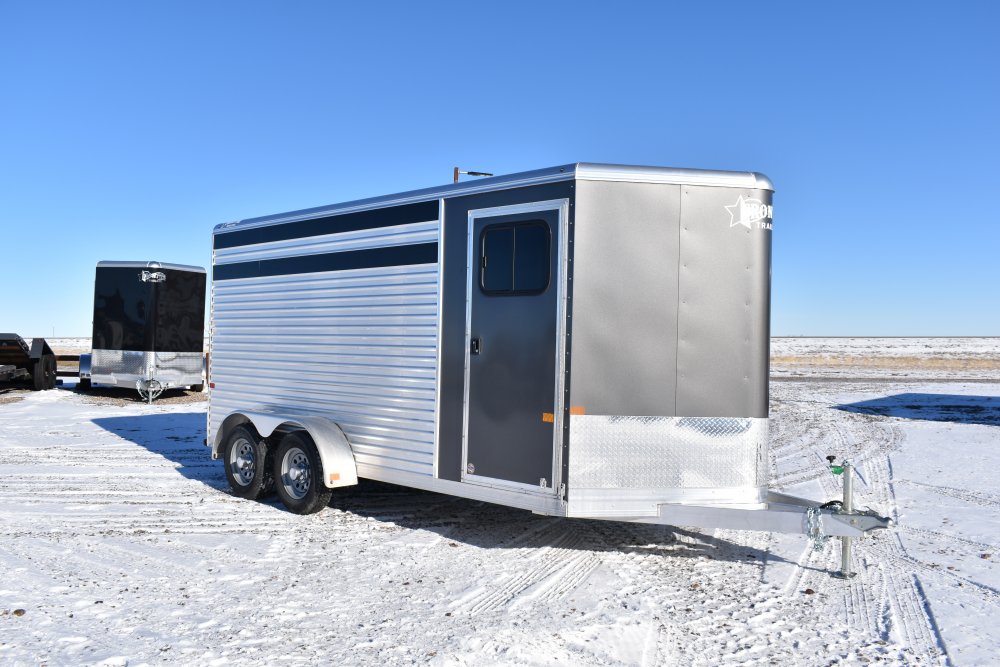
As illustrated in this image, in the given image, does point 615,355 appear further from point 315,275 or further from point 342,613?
point 315,275

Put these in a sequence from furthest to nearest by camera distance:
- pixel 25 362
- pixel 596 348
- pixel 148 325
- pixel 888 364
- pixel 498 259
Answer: pixel 888 364 < pixel 25 362 < pixel 148 325 < pixel 498 259 < pixel 596 348

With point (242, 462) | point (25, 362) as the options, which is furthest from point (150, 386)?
point (242, 462)

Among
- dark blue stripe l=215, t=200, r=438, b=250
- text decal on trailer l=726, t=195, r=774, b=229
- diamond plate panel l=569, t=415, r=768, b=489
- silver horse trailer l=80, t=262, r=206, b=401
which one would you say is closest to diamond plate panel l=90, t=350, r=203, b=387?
silver horse trailer l=80, t=262, r=206, b=401

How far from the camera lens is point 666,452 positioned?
19.1 feet

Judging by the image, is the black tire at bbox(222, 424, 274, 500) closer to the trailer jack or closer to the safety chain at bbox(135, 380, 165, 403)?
the trailer jack

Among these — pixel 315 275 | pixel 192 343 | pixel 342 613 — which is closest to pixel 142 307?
pixel 192 343

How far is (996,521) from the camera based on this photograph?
7613mm

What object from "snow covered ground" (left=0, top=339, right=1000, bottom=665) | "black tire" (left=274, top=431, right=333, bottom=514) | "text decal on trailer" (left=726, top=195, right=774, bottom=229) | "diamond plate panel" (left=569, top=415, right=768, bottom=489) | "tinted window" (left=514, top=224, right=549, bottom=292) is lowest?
"snow covered ground" (left=0, top=339, right=1000, bottom=665)

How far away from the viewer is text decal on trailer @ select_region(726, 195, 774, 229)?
5.88 m

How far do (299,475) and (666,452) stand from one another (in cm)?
378

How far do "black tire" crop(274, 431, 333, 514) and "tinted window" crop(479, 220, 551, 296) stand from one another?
2488mm

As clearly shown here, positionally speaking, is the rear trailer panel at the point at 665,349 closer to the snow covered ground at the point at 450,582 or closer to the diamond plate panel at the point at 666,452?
the diamond plate panel at the point at 666,452

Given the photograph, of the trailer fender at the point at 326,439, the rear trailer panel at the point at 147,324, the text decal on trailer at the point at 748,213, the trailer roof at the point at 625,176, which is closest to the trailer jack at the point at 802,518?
the text decal on trailer at the point at 748,213

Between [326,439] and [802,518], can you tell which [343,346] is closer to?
[326,439]
